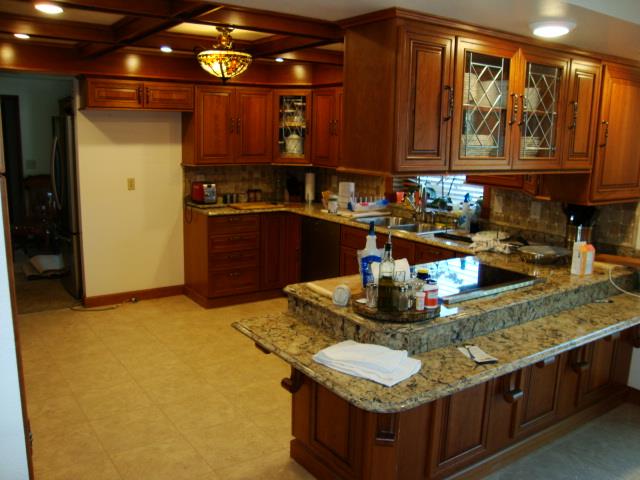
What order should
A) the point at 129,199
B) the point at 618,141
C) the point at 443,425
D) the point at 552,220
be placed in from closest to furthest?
the point at 443,425 < the point at 618,141 < the point at 552,220 < the point at 129,199

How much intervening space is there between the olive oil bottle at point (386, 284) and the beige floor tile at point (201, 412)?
58.6 inches

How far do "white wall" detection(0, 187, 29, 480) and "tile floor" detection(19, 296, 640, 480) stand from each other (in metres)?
1.52

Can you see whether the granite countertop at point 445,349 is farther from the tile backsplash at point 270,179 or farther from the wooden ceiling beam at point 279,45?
the tile backsplash at point 270,179

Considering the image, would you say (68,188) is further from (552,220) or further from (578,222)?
(578,222)

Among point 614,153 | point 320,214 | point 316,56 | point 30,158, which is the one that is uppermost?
point 316,56

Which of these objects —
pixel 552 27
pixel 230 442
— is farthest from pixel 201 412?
pixel 552 27

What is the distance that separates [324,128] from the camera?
18.5 feet

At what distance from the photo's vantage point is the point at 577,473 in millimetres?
2994

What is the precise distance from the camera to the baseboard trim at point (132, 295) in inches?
215

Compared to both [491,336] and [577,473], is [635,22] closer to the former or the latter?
[491,336]

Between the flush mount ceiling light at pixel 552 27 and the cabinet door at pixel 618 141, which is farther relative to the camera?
the cabinet door at pixel 618 141

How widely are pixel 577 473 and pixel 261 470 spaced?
1.67 meters

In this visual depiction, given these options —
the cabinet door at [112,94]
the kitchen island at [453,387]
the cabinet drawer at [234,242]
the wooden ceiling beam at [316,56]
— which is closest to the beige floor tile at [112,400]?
the kitchen island at [453,387]

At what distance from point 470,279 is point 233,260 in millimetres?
2931
